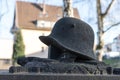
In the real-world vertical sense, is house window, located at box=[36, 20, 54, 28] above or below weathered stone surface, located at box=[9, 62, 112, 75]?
above

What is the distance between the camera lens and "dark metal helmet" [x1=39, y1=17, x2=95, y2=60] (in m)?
4.82

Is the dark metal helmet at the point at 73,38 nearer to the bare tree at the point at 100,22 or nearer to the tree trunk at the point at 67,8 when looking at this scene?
the tree trunk at the point at 67,8

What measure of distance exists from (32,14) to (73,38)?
60.7 metres

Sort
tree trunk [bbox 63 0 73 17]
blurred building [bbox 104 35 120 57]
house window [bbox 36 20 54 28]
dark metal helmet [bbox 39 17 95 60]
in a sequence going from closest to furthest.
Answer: dark metal helmet [bbox 39 17 95 60] → tree trunk [bbox 63 0 73 17] → blurred building [bbox 104 35 120 57] → house window [bbox 36 20 54 28]

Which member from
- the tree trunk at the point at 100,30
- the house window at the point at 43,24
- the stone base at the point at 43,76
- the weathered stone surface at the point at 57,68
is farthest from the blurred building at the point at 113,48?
the stone base at the point at 43,76

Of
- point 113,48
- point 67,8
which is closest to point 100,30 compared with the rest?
point 67,8

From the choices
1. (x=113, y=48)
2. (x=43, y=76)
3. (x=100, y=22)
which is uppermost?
(x=100, y=22)

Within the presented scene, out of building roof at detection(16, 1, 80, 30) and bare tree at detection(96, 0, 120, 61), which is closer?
bare tree at detection(96, 0, 120, 61)

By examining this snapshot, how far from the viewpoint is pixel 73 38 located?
4.89 metres

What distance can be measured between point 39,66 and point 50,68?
11 centimetres

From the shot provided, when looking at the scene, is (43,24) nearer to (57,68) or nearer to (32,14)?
(32,14)

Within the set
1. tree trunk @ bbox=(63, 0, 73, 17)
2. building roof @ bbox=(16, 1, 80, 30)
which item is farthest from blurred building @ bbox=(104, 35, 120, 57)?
tree trunk @ bbox=(63, 0, 73, 17)

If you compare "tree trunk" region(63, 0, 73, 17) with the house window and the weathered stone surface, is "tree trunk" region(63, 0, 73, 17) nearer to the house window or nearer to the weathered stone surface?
the weathered stone surface

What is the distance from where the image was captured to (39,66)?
4.47m
